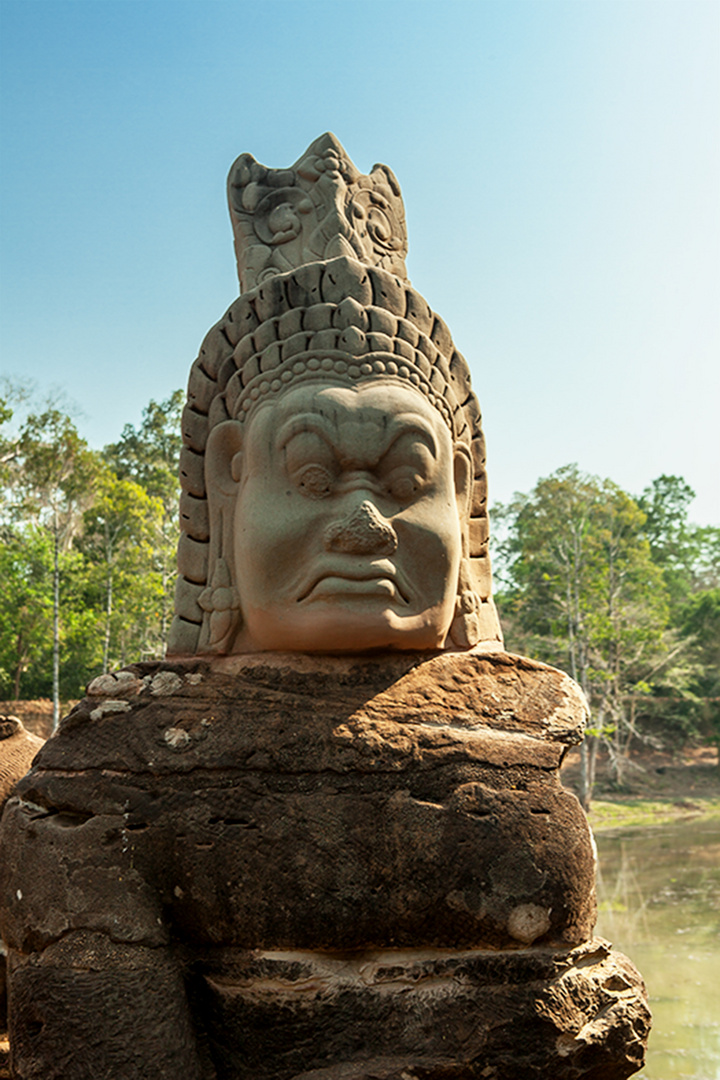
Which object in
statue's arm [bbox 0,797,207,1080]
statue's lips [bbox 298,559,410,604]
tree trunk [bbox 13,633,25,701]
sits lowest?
statue's arm [bbox 0,797,207,1080]

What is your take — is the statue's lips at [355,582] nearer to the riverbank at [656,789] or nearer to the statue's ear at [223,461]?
the statue's ear at [223,461]

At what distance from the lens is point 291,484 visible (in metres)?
2.54

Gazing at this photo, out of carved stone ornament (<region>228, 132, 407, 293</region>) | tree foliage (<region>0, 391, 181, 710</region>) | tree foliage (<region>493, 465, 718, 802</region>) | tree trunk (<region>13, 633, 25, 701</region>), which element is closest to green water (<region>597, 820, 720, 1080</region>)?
tree foliage (<region>493, 465, 718, 802</region>)

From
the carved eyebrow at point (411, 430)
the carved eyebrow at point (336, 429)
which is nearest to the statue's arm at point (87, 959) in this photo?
the carved eyebrow at point (336, 429)

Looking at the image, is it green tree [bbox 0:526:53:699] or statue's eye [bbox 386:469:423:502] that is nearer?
statue's eye [bbox 386:469:423:502]

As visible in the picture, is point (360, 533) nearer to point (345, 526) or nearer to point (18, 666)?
point (345, 526)

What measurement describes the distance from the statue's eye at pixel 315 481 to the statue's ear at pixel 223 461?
0.36 m

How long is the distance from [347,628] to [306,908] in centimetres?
78

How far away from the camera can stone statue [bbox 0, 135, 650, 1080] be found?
2148 mm

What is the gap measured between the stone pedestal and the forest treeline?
37.6ft

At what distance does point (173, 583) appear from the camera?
16.0 meters

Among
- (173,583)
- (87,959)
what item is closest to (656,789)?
(173,583)

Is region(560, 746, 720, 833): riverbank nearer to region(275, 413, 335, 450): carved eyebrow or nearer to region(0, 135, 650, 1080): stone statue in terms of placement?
region(0, 135, 650, 1080): stone statue

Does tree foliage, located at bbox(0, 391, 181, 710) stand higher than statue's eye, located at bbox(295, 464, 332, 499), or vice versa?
tree foliage, located at bbox(0, 391, 181, 710)
